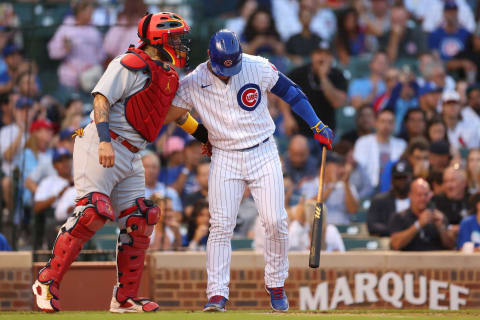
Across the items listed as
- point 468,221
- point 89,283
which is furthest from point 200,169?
point 468,221

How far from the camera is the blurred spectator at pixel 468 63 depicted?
38.8ft

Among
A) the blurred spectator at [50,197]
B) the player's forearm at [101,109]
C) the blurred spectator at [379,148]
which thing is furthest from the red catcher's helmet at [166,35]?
the blurred spectator at [379,148]

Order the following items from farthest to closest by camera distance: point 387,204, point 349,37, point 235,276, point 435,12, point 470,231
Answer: point 435,12 → point 349,37 → point 387,204 → point 470,231 → point 235,276

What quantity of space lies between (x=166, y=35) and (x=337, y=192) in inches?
168

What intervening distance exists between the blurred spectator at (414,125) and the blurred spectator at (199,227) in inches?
116

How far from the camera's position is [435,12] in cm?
1223

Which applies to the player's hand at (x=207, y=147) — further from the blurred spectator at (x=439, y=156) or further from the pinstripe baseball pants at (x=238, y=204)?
the blurred spectator at (x=439, y=156)

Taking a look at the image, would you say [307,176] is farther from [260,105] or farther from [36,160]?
[260,105]

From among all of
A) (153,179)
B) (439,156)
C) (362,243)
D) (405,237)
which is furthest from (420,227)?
(153,179)

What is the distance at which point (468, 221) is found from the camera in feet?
29.0

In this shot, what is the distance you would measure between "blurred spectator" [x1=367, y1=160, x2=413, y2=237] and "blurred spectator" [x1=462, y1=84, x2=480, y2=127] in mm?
1817

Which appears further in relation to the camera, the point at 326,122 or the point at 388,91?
the point at 388,91

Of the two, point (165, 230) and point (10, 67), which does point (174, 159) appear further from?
point (10, 67)

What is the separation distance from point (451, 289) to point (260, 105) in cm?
334
